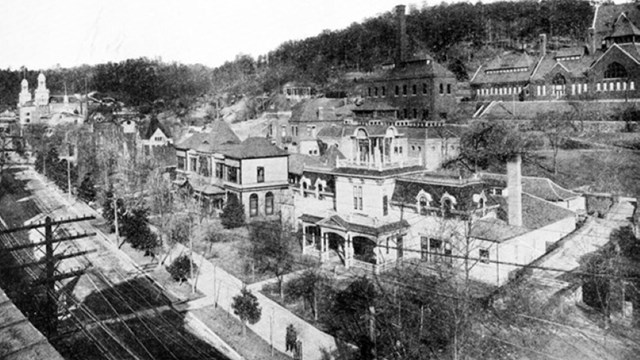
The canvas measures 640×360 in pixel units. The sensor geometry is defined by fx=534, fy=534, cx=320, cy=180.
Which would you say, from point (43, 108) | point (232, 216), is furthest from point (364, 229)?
point (43, 108)

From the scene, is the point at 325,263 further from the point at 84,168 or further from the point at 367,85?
the point at 367,85

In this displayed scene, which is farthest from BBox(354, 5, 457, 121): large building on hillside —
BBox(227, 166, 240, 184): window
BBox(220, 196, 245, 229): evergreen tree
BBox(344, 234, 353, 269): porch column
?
BBox(344, 234, 353, 269): porch column

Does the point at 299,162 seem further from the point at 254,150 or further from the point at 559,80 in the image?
the point at 559,80

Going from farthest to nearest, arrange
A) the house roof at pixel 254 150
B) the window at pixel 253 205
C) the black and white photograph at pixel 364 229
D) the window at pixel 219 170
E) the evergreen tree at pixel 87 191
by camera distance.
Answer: the evergreen tree at pixel 87 191
the window at pixel 219 170
the house roof at pixel 254 150
the window at pixel 253 205
the black and white photograph at pixel 364 229

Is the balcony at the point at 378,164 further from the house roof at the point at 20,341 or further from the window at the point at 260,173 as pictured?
the house roof at the point at 20,341

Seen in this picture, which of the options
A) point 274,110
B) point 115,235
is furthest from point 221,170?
point 274,110

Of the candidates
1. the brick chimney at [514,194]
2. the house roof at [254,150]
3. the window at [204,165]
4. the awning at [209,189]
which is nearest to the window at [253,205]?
the awning at [209,189]
